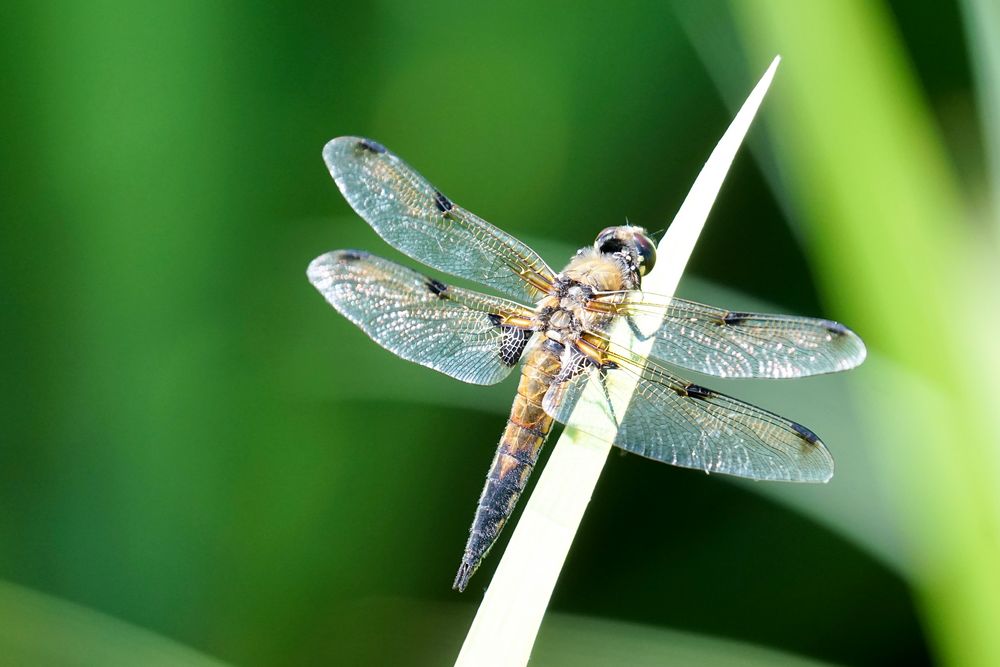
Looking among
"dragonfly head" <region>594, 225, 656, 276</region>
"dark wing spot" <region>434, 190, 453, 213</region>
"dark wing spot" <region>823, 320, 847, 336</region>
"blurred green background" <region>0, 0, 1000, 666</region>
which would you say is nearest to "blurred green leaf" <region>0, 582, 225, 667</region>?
"blurred green background" <region>0, 0, 1000, 666</region>

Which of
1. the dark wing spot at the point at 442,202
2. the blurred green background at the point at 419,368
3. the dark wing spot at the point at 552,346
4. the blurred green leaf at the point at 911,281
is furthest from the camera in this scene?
the dark wing spot at the point at 442,202

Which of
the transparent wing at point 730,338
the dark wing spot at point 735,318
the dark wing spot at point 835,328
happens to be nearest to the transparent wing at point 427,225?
the transparent wing at point 730,338

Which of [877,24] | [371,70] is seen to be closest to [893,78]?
[877,24]

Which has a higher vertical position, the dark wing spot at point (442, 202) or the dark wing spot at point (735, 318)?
the dark wing spot at point (442, 202)

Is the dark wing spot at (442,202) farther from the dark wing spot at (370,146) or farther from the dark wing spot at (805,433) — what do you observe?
the dark wing spot at (805,433)

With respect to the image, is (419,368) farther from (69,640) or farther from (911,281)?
(911,281)

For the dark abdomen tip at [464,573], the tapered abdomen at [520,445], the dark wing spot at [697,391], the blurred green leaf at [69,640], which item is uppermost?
the dark wing spot at [697,391]
